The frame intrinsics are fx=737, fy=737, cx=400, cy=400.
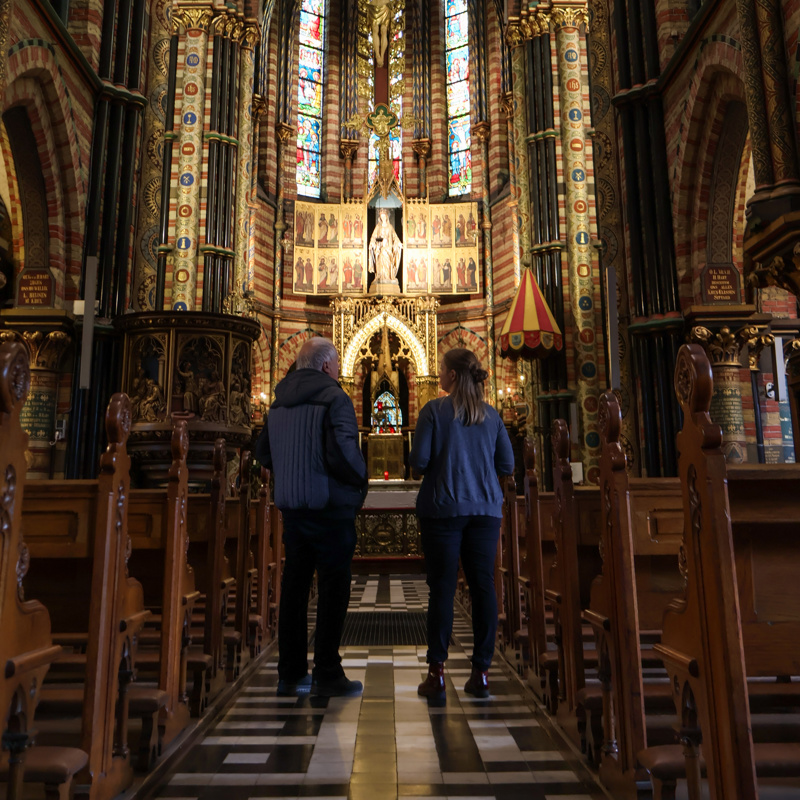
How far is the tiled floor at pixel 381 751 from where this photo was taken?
2.45 metres

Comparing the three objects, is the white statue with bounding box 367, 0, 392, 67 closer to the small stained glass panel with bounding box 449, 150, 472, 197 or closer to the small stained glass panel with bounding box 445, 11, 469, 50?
the small stained glass panel with bounding box 445, 11, 469, 50

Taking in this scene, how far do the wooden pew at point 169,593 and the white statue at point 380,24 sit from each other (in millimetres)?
18948

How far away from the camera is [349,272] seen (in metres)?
18.0

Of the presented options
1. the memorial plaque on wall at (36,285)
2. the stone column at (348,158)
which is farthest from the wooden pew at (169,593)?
the stone column at (348,158)

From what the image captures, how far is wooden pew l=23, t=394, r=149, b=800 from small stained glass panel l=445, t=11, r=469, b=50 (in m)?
21.1

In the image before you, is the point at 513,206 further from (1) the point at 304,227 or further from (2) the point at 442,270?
(1) the point at 304,227

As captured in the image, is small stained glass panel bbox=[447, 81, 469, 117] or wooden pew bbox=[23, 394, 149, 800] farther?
small stained glass panel bbox=[447, 81, 469, 117]

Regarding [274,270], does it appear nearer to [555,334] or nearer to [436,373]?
[436,373]

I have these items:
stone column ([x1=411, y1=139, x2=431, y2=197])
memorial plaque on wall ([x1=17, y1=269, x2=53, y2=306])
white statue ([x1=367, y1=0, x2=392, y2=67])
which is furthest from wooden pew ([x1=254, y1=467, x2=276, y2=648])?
white statue ([x1=367, y1=0, x2=392, y2=67])

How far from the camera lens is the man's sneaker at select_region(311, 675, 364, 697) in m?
3.58

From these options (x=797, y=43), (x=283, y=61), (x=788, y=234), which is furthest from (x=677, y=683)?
(x=283, y=61)

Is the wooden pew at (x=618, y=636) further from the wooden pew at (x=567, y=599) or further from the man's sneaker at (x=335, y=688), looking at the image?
the man's sneaker at (x=335, y=688)

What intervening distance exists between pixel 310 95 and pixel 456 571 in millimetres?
19907

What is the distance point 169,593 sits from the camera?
9.73ft
